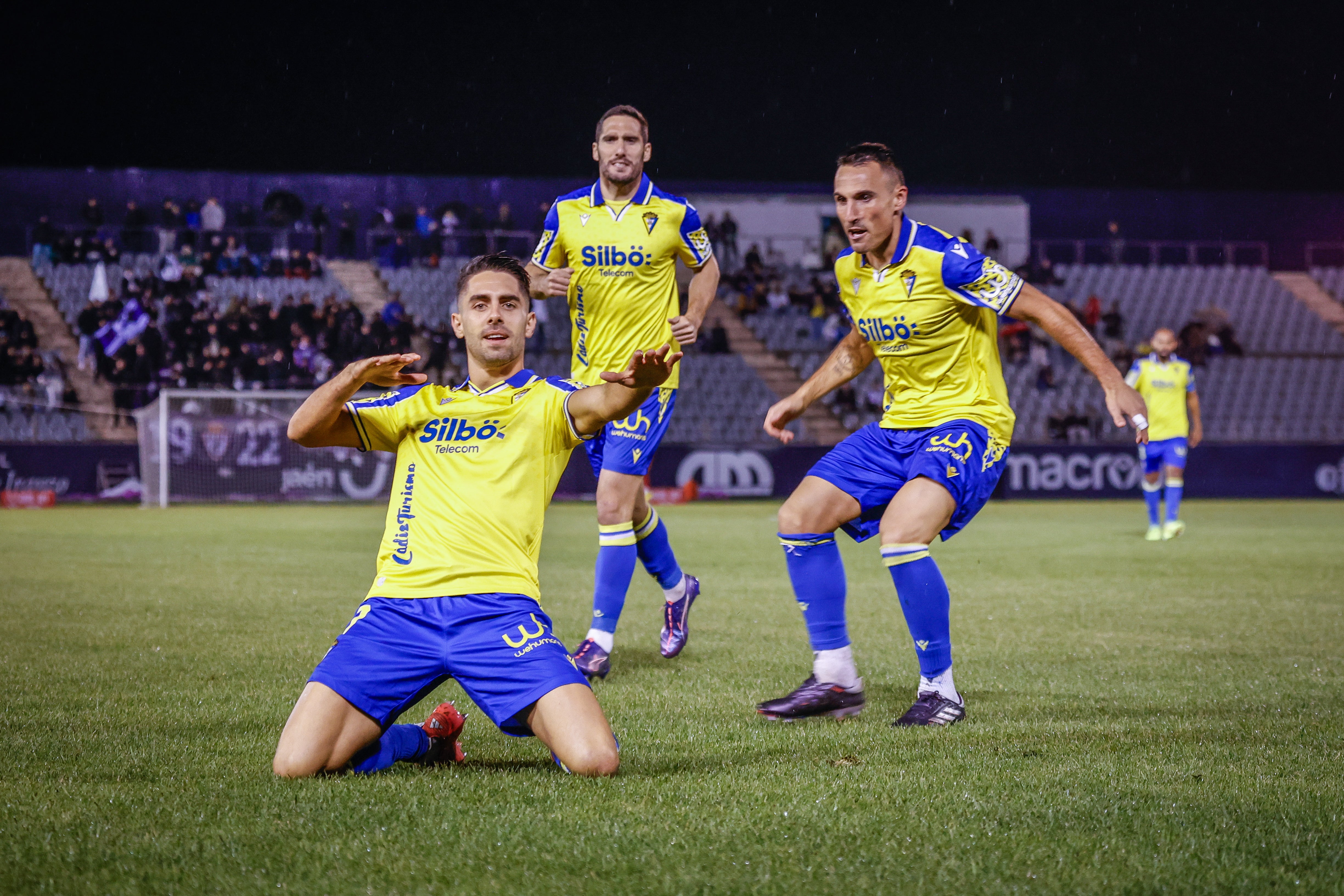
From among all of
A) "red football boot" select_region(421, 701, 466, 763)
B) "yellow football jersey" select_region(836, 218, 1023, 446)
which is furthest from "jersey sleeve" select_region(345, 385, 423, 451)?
"yellow football jersey" select_region(836, 218, 1023, 446)

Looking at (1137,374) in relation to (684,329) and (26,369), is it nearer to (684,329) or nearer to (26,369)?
(684,329)

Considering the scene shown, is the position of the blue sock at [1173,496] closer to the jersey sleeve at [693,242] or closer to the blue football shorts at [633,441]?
the jersey sleeve at [693,242]

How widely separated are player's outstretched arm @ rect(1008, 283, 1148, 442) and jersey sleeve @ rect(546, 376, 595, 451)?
5.50ft

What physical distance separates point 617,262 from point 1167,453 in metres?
10.2

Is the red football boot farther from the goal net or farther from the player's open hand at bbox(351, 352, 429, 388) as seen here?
the goal net

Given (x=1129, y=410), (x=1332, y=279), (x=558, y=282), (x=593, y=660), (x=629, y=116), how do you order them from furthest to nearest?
1. (x=1332, y=279)
2. (x=629, y=116)
3. (x=558, y=282)
4. (x=593, y=660)
5. (x=1129, y=410)

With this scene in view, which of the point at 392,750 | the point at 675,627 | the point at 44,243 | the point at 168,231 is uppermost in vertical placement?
the point at 168,231

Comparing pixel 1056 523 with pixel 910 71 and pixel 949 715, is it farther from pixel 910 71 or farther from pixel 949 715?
pixel 949 715

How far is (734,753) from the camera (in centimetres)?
363

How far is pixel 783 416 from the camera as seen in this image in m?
4.87

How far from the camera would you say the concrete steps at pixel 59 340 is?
68.0 feet

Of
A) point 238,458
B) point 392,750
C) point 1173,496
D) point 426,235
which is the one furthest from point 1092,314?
point 392,750

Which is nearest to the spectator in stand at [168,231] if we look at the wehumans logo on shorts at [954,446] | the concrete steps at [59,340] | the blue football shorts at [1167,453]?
the concrete steps at [59,340]

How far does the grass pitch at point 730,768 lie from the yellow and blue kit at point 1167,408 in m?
6.39
